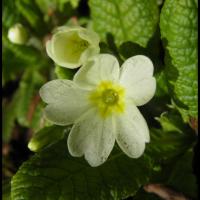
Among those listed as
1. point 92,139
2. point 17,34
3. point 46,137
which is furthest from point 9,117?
point 92,139

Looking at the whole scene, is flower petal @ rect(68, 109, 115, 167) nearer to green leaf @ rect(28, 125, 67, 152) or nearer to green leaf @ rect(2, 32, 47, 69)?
green leaf @ rect(28, 125, 67, 152)

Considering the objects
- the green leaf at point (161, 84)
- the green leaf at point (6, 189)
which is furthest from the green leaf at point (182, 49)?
the green leaf at point (6, 189)

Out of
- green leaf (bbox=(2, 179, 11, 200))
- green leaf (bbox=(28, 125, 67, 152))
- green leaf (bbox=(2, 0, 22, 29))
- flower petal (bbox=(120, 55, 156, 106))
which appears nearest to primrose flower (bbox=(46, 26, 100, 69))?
flower petal (bbox=(120, 55, 156, 106))

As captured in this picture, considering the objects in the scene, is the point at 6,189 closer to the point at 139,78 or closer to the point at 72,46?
the point at 72,46

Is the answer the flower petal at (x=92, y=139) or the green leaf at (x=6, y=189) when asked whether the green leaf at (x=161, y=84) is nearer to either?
the flower petal at (x=92, y=139)

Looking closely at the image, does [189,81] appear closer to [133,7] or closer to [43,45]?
[133,7]
